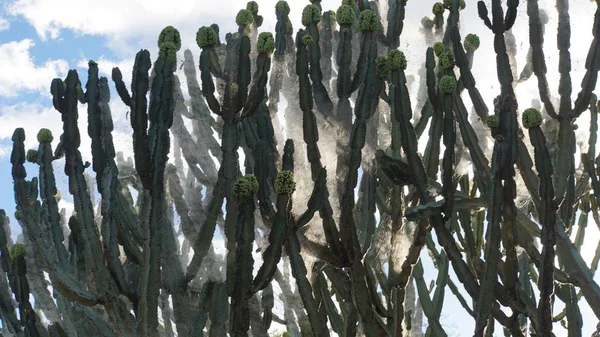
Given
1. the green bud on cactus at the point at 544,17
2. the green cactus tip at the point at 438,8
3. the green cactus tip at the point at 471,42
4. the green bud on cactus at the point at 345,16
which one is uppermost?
the green cactus tip at the point at 438,8

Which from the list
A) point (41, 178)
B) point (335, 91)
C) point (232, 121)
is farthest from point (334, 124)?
point (41, 178)

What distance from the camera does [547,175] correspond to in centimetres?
317

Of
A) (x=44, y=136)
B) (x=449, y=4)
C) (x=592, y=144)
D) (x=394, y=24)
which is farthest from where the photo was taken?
(x=449, y=4)

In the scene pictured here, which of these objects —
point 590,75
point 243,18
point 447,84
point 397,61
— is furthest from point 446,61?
point 243,18

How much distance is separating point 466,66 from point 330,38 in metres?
0.98

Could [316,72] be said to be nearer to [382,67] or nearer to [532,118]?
[382,67]

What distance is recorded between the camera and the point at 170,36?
371cm

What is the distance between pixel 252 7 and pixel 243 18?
0.27m

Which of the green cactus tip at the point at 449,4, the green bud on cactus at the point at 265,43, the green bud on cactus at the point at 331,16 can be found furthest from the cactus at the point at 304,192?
the green cactus tip at the point at 449,4

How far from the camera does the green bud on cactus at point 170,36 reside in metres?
3.69

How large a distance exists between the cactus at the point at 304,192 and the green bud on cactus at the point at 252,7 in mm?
386

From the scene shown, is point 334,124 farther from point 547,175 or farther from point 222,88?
point 547,175

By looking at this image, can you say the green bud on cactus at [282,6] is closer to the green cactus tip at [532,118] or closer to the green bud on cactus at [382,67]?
the green bud on cactus at [382,67]

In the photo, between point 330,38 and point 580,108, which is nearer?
point 580,108
